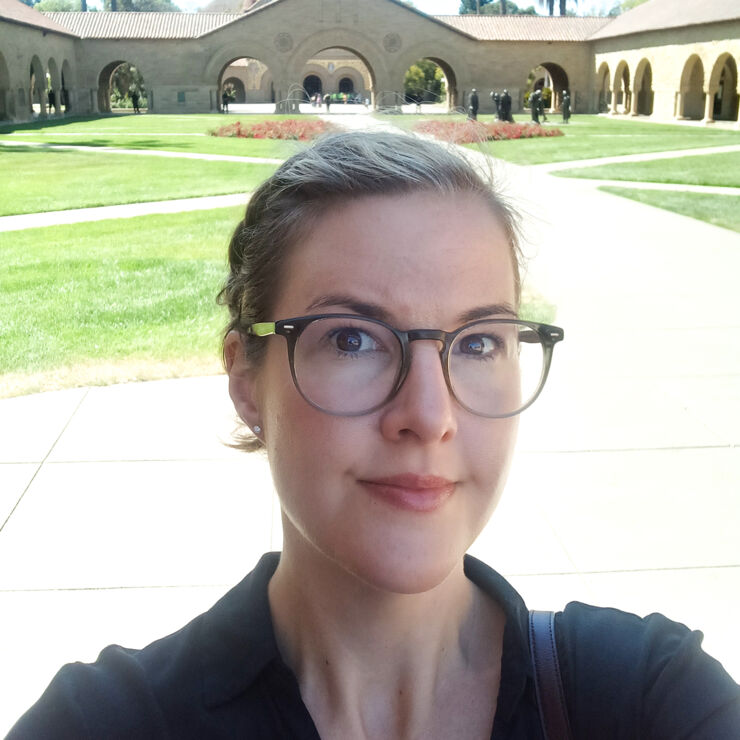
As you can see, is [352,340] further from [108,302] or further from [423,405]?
[108,302]

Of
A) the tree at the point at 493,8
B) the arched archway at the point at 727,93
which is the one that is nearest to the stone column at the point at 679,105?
the arched archway at the point at 727,93

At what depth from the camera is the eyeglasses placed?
1208 mm

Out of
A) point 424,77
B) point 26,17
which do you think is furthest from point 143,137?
point 424,77

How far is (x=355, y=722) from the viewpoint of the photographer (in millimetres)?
1296

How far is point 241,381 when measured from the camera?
1574mm

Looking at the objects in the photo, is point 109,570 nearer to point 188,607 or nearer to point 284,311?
point 188,607

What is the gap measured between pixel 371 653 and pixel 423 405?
1.33 feet

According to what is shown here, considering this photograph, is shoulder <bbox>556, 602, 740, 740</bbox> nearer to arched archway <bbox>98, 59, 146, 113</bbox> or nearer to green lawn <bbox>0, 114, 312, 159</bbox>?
green lawn <bbox>0, 114, 312, 159</bbox>

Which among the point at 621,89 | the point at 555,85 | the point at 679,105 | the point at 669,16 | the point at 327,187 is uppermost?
the point at 669,16

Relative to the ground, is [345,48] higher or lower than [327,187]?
higher

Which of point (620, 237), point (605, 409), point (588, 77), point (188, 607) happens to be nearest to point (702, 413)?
point (605, 409)

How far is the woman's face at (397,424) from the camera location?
117cm

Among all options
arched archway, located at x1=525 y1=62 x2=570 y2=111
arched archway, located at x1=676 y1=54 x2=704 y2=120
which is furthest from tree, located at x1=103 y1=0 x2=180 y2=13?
arched archway, located at x1=676 y1=54 x2=704 y2=120

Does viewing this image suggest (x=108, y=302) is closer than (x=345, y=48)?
Yes
